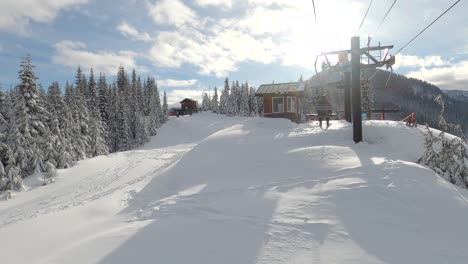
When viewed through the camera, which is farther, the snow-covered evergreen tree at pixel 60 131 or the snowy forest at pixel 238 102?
the snowy forest at pixel 238 102

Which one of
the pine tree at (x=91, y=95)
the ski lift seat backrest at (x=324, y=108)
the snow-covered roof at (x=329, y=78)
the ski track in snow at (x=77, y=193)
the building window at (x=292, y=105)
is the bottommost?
the ski track in snow at (x=77, y=193)

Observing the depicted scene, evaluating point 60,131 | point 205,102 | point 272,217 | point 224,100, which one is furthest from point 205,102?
point 272,217

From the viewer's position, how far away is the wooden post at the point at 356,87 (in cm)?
1422

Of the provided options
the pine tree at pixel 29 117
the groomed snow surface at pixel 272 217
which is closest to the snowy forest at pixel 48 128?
the pine tree at pixel 29 117

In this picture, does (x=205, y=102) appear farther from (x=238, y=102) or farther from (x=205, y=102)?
(x=238, y=102)

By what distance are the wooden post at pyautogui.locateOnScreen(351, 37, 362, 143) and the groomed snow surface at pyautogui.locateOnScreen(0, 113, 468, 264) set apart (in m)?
1.03

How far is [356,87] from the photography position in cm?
1456

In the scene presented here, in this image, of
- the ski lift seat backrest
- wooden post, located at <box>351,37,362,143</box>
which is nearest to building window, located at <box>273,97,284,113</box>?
the ski lift seat backrest

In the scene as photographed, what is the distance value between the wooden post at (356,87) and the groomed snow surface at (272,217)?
1.03m

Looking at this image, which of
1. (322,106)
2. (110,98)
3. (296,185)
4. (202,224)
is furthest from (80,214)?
(110,98)

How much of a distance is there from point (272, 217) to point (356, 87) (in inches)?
393

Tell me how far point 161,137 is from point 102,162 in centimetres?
5017

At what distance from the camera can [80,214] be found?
9656 millimetres

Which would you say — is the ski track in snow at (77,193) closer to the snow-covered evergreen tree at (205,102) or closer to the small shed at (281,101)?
the small shed at (281,101)
